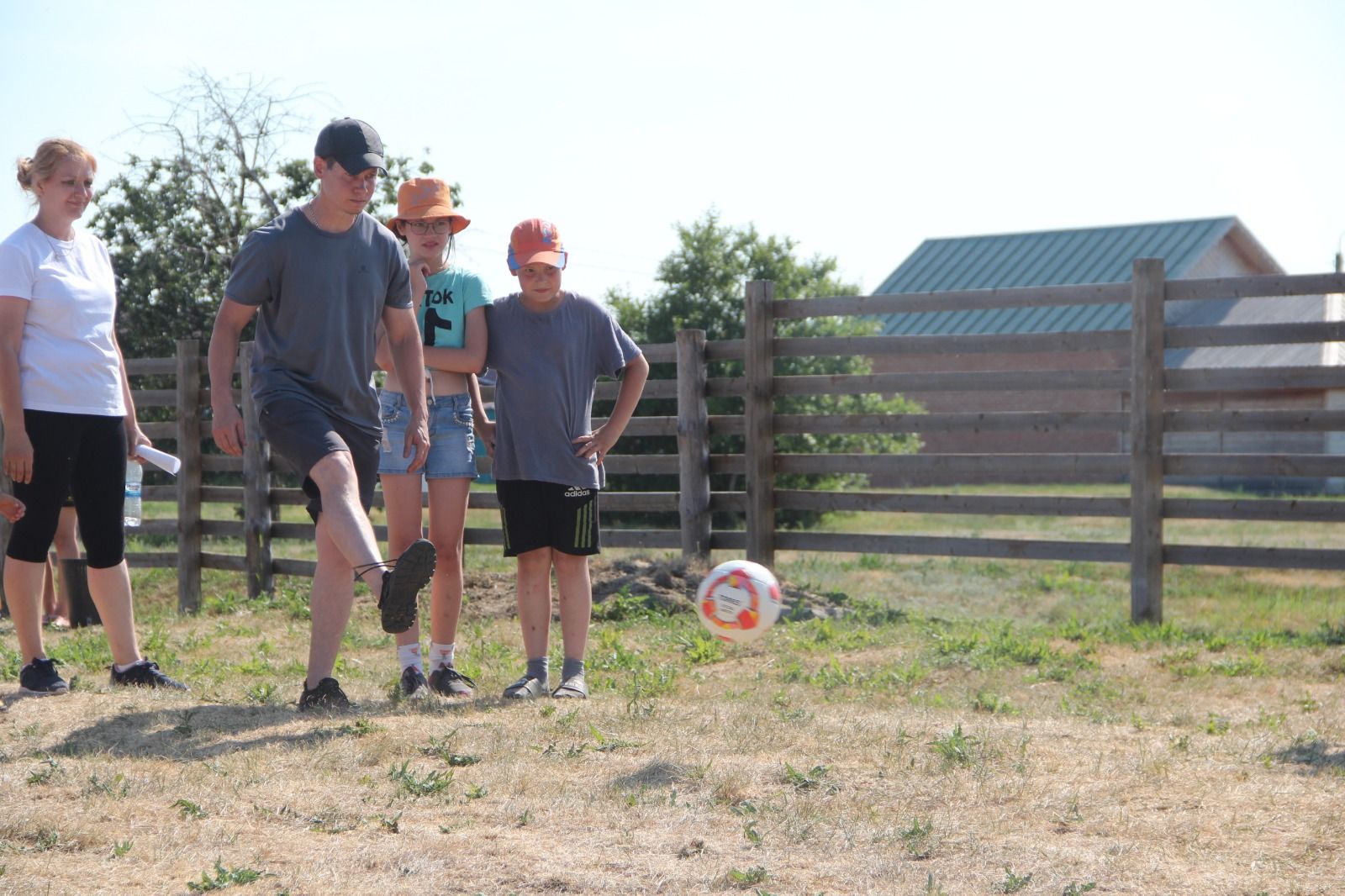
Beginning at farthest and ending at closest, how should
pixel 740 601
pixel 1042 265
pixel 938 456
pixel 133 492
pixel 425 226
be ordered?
pixel 1042 265
pixel 938 456
pixel 133 492
pixel 425 226
pixel 740 601

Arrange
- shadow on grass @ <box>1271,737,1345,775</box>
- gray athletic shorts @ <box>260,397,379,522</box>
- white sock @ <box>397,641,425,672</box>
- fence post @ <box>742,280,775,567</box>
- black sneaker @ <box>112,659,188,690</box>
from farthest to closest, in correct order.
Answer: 1. fence post @ <box>742,280,775,567</box>
2. black sneaker @ <box>112,659,188,690</box>
3. white sock @ <box>397,641,425,672</box>
4. gray athletic shorts @ <box>260,397,379,522</box>
5. shadow on grass @ <box>1271,737,1345,775</box>

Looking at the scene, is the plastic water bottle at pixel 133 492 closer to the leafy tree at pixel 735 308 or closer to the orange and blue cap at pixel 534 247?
the orange and blue cap at pixel 534 247

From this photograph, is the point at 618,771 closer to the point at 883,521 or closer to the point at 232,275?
the point at 232,275

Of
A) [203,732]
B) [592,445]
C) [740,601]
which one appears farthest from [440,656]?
[740,601]

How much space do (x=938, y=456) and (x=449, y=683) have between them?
420 centimetres

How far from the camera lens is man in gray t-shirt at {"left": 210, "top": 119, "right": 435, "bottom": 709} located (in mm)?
4621

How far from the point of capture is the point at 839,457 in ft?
29.2

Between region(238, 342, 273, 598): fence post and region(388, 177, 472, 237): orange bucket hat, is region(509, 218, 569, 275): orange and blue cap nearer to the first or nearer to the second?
region(388, 177, 472, 237): orange bucket hat

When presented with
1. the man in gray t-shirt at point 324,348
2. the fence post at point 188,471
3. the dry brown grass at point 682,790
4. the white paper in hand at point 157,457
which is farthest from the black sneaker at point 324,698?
the fence post at point 188,471

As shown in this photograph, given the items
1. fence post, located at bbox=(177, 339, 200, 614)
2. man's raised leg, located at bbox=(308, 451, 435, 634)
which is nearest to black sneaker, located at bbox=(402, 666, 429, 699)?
man's raised leg, located at bbox=(308, 451, 435, 634)

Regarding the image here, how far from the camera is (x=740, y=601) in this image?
5.11m

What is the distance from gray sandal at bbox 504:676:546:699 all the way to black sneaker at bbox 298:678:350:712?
2.08 ft

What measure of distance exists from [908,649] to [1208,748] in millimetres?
2445

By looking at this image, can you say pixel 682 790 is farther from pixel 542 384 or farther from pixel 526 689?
pixel 542 384
